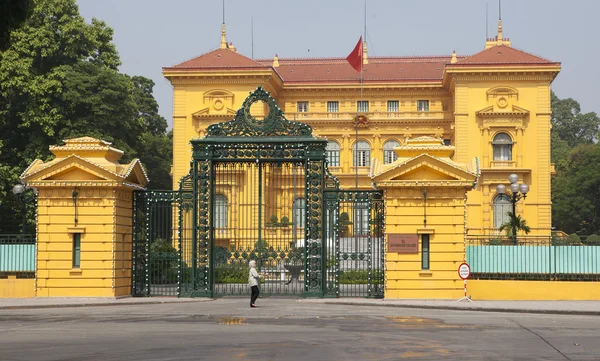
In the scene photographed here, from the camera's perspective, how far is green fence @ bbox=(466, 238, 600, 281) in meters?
27.5

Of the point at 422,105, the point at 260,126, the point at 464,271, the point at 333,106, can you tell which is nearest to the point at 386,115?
the point at 422,105

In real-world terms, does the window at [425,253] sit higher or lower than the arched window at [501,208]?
lower

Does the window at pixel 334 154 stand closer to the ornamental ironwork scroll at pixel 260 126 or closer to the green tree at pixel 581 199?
the green tree at pixel 581 199

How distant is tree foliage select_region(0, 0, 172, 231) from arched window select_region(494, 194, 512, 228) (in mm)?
23494

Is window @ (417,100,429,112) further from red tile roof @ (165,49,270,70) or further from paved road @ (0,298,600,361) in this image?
paved road @ (0,298,600,361)

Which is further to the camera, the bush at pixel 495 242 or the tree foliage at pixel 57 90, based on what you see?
the tree foliage at pixel 57 90

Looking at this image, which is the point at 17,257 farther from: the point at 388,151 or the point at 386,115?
the point at 386,115

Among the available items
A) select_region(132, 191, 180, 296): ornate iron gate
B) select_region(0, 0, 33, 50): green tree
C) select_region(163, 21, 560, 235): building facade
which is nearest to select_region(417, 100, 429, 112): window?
select_region(163, 21, 560, 235): building facade

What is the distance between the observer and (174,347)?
15344mm

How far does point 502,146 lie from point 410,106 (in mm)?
9717

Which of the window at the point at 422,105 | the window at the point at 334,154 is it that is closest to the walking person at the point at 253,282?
the window at the point at 334,154

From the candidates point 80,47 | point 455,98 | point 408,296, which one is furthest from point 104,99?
point 408,296

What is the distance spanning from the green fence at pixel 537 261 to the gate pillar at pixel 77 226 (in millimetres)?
9900

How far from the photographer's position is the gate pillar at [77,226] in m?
27.5
